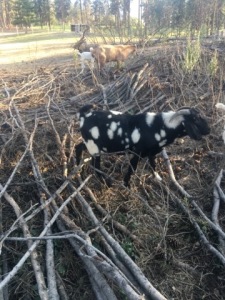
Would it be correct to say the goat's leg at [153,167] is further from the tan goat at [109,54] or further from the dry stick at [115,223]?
the tan goat at [109,54]

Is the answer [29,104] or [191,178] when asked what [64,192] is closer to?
[191,178]

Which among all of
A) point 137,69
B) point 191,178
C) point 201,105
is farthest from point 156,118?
point 137,69

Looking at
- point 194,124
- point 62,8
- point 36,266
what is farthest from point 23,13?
point 36,266

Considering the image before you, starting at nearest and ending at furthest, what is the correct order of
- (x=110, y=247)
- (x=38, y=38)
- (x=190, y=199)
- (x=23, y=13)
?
(x=110, y=247) < (x=190, y=199) < (x=38, y=38) < (x=23, y=13)

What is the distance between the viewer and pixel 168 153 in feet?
18.2

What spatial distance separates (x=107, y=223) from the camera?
4.09 m

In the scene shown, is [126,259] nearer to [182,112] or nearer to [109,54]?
[182,112]

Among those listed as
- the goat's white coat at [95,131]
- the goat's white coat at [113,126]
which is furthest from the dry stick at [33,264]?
the goat's white coat at [113,126]

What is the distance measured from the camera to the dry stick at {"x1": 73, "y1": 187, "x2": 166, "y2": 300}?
9.71 feet

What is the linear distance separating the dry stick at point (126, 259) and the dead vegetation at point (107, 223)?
11mm

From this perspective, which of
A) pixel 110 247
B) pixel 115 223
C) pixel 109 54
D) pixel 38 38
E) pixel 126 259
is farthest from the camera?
pixel 38 38

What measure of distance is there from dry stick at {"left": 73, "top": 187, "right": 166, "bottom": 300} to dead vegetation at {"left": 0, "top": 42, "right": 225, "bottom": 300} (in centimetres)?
1

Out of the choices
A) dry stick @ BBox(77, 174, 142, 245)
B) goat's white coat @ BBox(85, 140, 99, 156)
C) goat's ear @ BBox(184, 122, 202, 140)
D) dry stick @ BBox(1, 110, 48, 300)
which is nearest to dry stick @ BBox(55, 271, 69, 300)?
dry stick @ BBox(1, 110, 48, 300)

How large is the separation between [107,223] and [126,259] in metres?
0.76
